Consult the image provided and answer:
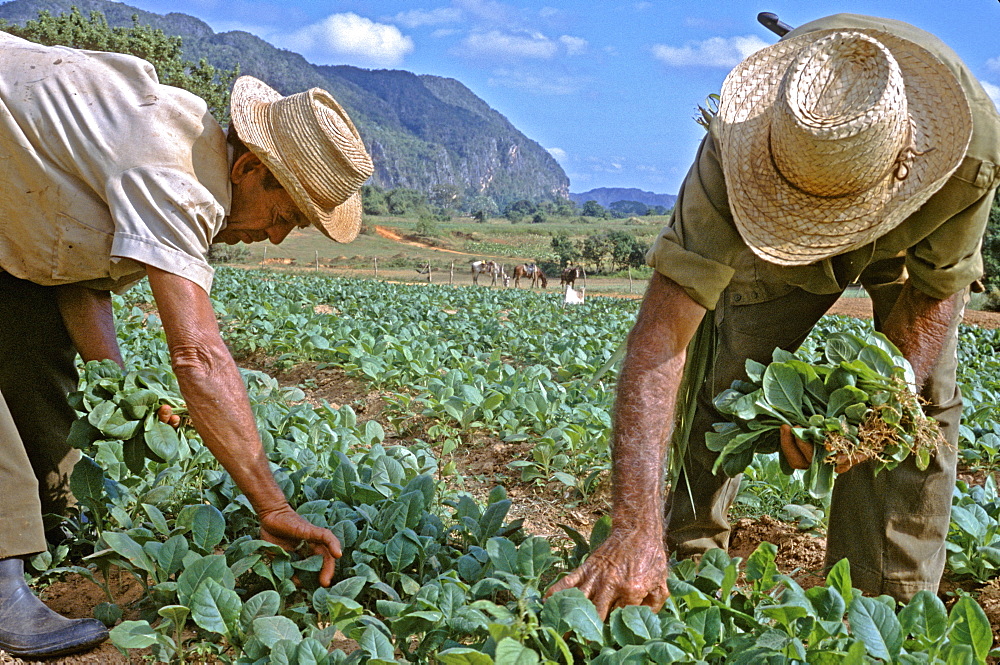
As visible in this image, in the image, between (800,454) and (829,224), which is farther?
(800,454)

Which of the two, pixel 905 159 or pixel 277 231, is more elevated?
pixel 905 159

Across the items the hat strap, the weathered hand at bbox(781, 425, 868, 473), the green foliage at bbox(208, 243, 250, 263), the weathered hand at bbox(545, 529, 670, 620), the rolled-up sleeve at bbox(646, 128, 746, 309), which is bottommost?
the green foliage at bbox(208, 243, 250, 263)

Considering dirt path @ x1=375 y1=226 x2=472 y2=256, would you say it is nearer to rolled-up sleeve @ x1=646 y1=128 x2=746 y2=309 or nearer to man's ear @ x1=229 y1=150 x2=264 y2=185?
man's ear @ x1=229 y1=150 x2=264 y2=185

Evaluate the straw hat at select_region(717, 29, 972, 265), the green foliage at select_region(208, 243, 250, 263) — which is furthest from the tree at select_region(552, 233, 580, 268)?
the straw hat at select_region(717, 29, 972, 265)

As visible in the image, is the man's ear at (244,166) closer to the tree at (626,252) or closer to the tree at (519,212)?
the tree at (626,252)

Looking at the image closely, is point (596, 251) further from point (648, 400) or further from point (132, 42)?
point (648, 400)

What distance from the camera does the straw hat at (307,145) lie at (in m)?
2.41

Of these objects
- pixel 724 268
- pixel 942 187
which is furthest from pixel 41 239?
pixel 942 187

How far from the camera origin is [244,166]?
8.18 ft

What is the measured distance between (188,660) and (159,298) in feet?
3.31

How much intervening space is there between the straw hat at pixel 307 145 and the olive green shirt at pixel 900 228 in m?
0.93

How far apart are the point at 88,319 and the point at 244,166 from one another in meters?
0.88

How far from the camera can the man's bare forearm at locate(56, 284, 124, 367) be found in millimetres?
2846

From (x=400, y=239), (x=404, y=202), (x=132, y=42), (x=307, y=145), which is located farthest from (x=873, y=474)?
(x=404, y=202)
